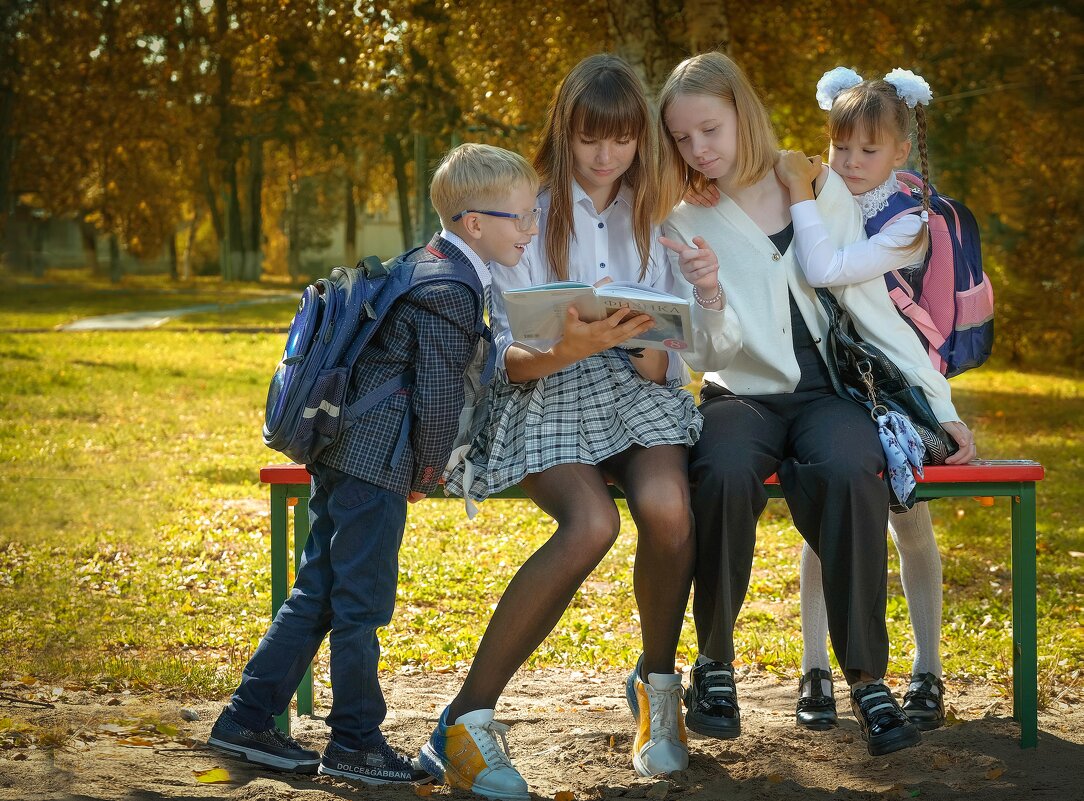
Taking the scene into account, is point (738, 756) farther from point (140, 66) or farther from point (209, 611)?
point (140, 66)

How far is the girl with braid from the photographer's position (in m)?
3.18

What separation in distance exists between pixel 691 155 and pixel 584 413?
0.76m

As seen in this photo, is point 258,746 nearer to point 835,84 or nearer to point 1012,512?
point 1012,512

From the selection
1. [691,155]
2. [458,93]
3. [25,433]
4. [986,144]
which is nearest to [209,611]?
[691,155]

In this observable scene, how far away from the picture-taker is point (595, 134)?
3.10 metres

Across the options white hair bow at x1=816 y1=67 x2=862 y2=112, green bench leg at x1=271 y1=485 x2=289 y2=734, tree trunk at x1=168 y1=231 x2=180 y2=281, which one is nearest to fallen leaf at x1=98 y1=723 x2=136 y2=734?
green bench leg at x1=271 y1=485 x2=289 y2=734

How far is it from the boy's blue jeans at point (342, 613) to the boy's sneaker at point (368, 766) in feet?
0.08

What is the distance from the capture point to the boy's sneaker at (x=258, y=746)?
2891 millimetres

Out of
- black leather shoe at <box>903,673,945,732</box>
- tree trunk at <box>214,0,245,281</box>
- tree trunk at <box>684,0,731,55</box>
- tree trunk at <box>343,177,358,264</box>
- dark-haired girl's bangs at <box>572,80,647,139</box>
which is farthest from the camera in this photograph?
tree trunk at <box>343,177,358,264</box>

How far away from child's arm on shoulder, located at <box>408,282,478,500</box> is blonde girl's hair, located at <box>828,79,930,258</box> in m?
1.20

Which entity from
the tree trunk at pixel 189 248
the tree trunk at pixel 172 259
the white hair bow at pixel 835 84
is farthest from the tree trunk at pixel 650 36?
the tree trunk at pixel 189 248

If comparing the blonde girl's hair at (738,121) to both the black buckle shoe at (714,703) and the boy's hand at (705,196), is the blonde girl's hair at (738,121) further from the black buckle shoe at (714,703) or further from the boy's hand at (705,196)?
the black buckle shoe at (714,703)

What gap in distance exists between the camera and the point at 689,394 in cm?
316

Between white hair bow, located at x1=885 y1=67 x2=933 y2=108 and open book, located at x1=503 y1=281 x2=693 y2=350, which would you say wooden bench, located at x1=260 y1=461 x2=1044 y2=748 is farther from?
white hair bow, located at x1=885 y1=67 x2=933 y2=108
